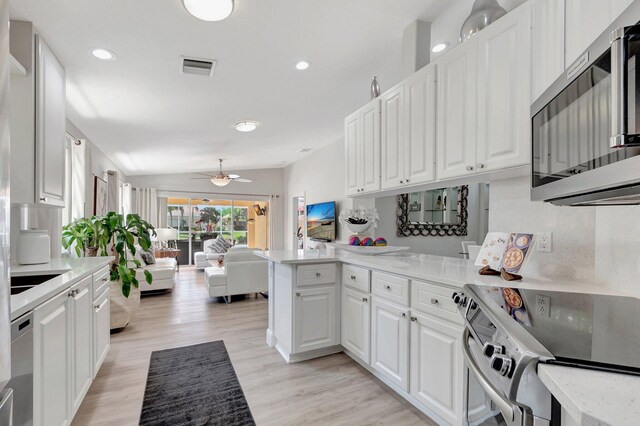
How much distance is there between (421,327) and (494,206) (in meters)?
0.95

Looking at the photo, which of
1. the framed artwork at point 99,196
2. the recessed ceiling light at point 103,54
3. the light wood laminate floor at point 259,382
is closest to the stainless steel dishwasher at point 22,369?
the light wood laminate floor at point 259,382

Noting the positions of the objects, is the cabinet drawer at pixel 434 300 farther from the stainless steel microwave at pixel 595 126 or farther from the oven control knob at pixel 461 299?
the stainless steel microwave at pixel 595 126

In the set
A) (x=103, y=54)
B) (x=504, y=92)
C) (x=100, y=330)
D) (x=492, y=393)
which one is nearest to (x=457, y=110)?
(x=504, y=92)

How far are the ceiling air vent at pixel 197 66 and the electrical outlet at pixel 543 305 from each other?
8.82ft

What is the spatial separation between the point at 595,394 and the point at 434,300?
1.23 m

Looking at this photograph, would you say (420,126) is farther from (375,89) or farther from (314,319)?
(314,319)

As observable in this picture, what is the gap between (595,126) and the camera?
2.92 feet

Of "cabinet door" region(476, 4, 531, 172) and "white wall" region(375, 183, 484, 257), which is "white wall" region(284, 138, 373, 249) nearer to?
"white wall" region(375, 183, 484, 257)

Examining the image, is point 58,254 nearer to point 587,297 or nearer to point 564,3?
point 587,297

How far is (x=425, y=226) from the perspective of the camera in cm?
464

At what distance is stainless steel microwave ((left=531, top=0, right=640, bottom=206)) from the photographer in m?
0.69

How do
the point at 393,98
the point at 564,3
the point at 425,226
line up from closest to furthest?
the point at 564,3 < the point at 393,98 < the point at 425,226

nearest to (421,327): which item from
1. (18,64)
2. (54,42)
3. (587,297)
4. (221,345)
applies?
(587,297)

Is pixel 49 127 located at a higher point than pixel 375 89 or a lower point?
lower
